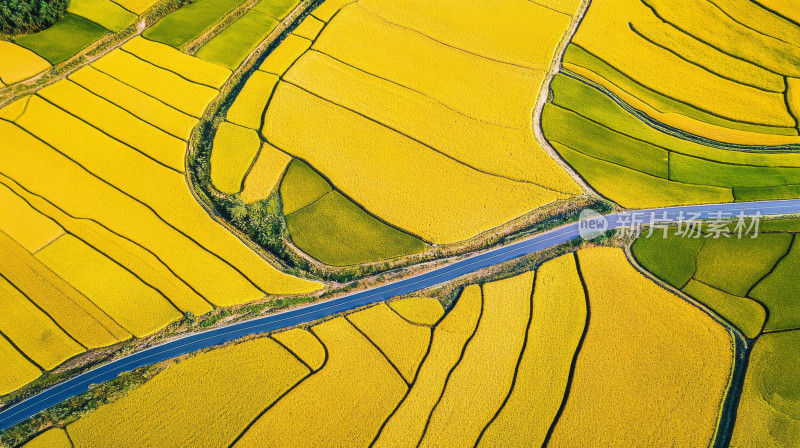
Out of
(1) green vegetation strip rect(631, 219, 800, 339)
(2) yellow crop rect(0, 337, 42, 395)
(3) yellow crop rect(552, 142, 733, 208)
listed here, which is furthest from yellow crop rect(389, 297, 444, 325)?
(2) yellow crop rect(0, 337, 42, 395)

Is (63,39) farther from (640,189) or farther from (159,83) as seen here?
(640,189)

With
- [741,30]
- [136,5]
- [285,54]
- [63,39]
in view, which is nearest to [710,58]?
[741,30]

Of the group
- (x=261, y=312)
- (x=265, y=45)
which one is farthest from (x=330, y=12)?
(x=261, y=312)

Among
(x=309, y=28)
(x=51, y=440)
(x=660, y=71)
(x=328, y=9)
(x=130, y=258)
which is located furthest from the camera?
(x=328, y=9)

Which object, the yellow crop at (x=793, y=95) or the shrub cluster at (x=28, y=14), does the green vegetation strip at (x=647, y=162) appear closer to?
the yellow crop at (x=793, y=95)

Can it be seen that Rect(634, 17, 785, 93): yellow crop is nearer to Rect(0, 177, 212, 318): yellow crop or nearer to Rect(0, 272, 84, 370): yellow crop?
Rect(0, 177, 212, 318): yellow crop
